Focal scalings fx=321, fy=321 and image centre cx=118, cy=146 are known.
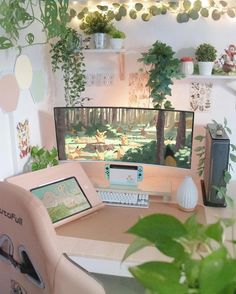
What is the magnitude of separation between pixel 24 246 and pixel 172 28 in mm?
1343

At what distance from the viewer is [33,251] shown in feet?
2.77

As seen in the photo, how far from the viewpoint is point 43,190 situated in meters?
1.43

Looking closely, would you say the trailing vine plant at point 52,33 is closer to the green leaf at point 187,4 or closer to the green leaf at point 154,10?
the green leaf at point 154,10

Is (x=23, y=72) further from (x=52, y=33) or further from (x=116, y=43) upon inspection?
(x=116, y=43)

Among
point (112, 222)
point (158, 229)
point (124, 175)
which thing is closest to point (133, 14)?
point (124, 175)

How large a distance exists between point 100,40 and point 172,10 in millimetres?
407

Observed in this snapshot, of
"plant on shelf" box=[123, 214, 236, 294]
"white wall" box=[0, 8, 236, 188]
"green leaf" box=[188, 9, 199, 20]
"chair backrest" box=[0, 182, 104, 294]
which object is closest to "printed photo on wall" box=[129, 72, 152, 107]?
"white wall" box=[0, 8, 236, 188]

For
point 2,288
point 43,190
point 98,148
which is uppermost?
point 98,148

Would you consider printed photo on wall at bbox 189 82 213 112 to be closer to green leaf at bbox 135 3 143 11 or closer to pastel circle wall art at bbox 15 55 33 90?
green leaf at bbox 135 3 143 11

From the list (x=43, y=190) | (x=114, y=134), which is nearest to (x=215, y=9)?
(x=114, y=134)

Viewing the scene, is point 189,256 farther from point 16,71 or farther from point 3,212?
point 16,71

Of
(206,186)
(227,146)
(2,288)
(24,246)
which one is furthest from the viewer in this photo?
(206,186)

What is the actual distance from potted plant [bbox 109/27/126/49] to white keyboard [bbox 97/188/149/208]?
2.44 ft

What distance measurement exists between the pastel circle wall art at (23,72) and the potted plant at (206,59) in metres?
0.85
